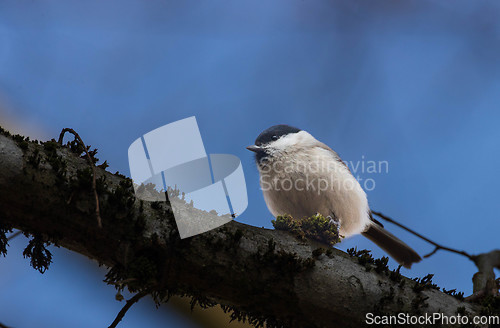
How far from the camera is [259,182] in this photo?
7.62ft

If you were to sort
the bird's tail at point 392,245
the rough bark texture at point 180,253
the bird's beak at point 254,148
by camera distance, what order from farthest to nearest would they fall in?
1. the bird's tail at point 392,245
2. the bird's beak at point 254,148
3. the rough bark texture at point 180,253

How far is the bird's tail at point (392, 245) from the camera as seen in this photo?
8.74 feet

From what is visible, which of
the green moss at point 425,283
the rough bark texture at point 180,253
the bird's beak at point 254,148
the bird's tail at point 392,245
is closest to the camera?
the rough bark texture at point 180,253

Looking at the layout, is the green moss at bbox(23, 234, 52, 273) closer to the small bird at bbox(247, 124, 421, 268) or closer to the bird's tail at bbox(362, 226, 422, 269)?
the small bird at bbox(247, 124, 421, 268)

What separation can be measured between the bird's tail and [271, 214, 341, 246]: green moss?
91 centimetres

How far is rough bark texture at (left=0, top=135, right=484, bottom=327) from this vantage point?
1455mm

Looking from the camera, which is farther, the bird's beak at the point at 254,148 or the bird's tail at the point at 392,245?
the bird's tail at the point at 392,245

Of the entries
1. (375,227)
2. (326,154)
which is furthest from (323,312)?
(375,227)

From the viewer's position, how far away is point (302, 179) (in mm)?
2197

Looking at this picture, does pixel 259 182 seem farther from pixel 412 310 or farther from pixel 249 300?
pixel 412 310

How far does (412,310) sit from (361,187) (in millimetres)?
885

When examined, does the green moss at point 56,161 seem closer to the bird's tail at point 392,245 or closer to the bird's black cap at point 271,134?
the bird's black cap at point 271,134

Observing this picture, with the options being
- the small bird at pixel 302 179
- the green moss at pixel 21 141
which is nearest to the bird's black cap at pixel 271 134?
the small bird at pixel 302 179

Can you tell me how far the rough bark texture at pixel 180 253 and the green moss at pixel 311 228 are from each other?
0.06 metres
